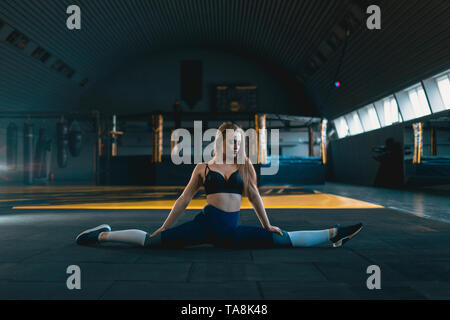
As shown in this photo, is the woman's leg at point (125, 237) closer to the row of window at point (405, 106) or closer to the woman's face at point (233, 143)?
the woman's face at point (233, 143)

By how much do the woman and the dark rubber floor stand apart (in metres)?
0.08

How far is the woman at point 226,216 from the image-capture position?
2.37 meters

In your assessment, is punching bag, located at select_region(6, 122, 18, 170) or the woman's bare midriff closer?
the woman's bare midriff

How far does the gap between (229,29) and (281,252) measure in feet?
49.7

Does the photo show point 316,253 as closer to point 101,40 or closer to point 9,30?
point 9,30

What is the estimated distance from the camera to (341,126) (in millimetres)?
16516

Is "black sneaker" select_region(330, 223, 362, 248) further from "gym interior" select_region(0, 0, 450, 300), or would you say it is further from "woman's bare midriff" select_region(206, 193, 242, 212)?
"woman's bare midriff" select_region(206, 193, 242, 212)

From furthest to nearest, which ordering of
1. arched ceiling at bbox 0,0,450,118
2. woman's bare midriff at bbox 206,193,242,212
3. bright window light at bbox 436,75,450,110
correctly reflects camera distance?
bright window light at bbox 436,75,450,110
arched ceiling at bbox 0,0,450,118
woman's bare midriff at bbox 206,193,242,212


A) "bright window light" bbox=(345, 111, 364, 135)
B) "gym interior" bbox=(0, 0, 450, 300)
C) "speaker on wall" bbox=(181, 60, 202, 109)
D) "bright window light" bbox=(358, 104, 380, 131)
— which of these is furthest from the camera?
"speaker on wall" bbox=(181, 60, 202, 109)

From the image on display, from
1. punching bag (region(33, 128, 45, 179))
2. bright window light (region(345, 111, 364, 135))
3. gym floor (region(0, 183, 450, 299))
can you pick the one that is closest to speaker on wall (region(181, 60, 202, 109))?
punching bag (region(33, 128, 45, 179))

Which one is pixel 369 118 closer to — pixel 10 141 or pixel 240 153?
pixel 240 153

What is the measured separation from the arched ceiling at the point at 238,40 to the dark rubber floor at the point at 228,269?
21.9 feet

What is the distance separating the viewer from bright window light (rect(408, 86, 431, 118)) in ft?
32.7
